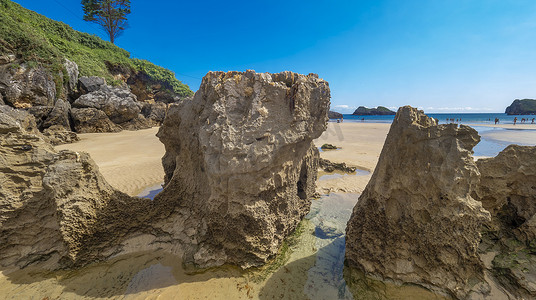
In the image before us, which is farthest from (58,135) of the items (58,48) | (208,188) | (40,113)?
(208,188)

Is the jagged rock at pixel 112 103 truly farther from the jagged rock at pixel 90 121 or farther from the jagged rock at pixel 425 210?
the jagged rock at pixel 425 210

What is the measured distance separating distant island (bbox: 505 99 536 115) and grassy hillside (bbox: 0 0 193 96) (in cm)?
12001

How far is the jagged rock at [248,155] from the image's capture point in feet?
12.6

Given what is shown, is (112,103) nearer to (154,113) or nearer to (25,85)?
(25,85)

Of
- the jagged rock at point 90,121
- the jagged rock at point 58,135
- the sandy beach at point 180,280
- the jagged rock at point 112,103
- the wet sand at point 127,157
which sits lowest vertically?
the sandy beach at point 180,280

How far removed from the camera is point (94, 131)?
18406mm

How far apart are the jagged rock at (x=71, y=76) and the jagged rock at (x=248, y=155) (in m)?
21.9

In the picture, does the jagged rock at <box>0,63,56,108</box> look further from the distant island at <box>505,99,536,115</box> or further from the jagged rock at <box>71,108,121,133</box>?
the distant island at <box>505,99,536,115</box>

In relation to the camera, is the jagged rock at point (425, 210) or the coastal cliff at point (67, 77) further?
the coastal cliff at point (67, 77)

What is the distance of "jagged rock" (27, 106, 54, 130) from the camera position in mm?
14044

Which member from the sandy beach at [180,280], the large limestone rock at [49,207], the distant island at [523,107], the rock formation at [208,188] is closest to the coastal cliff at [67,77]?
the large limestone rock at [49,207]

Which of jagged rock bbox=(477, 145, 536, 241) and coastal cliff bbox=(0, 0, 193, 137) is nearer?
jagged rock bbox=(477, 145, 536, 241)

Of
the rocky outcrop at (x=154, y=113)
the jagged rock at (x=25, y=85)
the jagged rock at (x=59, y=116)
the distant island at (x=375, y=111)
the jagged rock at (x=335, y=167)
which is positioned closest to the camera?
the jagged rock at (x=335, y=167)

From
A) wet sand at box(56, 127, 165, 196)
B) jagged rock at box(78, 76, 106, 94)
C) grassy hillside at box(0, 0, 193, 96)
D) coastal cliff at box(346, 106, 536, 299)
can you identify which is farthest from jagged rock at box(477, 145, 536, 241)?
jagged rock at box(78, 76, 106, 94)
